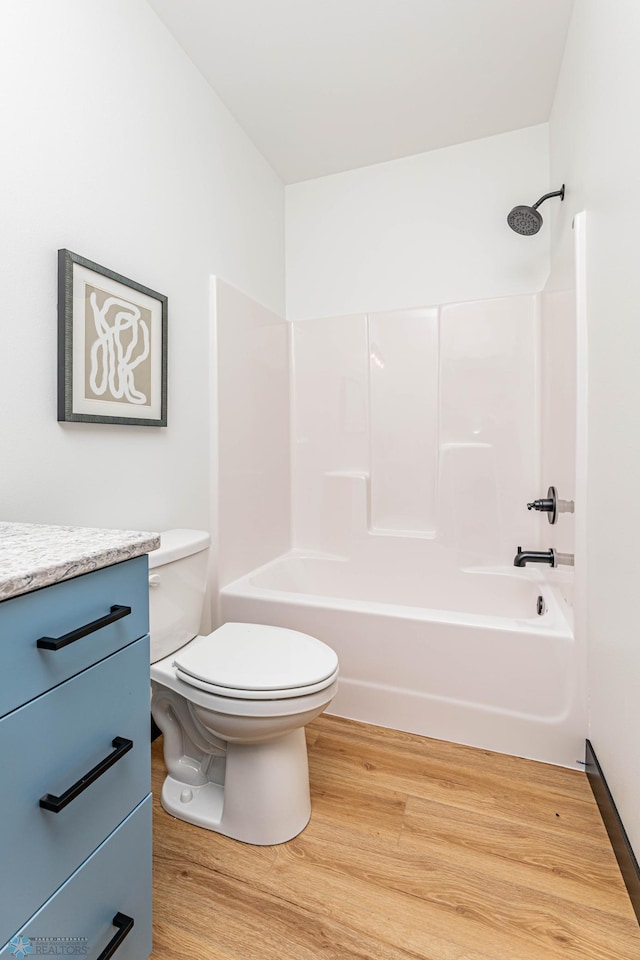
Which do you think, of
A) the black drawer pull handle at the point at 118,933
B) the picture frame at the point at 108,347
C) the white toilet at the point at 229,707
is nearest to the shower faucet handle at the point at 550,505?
the white toilet at the point at 229,707

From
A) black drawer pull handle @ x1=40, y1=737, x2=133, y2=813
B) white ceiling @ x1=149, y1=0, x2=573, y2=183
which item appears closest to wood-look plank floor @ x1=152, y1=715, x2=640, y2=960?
black drawer pull handle @ x1=40, y1=737, x2=133, y2=813

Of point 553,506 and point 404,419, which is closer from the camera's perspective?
point 553,506

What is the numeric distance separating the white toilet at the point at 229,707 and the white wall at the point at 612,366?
75 centimetres

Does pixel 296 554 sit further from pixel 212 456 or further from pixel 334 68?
pixel 334 68

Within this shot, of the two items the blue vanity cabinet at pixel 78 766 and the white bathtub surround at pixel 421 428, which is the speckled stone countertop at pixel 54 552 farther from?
the white bathtub surround at pixel 421 428

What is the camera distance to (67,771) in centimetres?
71

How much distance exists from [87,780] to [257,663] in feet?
1.97

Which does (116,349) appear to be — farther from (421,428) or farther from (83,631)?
(421,428)

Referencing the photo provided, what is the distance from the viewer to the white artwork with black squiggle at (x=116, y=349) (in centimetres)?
133


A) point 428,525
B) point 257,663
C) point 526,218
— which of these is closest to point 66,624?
point 257,663

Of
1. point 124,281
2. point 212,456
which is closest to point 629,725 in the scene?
point 212,456

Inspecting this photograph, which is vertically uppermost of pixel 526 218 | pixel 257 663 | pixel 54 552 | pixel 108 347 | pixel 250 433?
pixel 526 218

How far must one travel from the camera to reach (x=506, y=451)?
7.54 ft

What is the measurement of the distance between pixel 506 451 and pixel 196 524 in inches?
59.8
